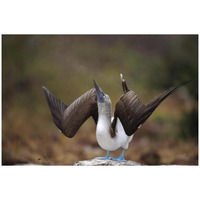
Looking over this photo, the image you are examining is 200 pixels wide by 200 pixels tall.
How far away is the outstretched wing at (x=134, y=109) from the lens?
259 centimetres

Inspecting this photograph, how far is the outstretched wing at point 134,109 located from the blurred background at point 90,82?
36.1 inches

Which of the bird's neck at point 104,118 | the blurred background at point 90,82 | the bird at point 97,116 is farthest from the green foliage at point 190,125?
the bird's neck at point 104,118

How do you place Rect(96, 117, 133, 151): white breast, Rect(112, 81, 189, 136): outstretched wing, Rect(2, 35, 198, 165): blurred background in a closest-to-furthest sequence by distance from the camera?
Rect(112, 81, 189, 136): outstretched wing < Rect(96, 117, 133, 151): white breast < Rect(2, 35, 198, 165): blurred background

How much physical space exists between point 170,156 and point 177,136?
231 mm

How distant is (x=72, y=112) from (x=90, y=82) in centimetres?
80

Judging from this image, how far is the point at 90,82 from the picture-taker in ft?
12.2

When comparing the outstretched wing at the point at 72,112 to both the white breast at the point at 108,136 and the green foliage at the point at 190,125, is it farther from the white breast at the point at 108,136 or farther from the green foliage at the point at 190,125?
the green foliage at the point at 190,125

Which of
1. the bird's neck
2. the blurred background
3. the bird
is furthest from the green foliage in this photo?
the bird's neck

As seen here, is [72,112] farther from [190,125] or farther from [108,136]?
[190,125]

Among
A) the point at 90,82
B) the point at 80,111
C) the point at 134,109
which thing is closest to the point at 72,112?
the point at 80,111

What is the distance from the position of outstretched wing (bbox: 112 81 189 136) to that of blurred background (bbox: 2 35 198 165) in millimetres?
918

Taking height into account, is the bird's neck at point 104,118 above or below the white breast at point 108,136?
above

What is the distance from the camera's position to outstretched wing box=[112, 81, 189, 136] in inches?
102

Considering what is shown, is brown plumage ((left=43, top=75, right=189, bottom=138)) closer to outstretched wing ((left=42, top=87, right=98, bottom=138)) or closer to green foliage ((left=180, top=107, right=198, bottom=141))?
outstretched wing ((left=42, top=87, right=98, bottom=138))
